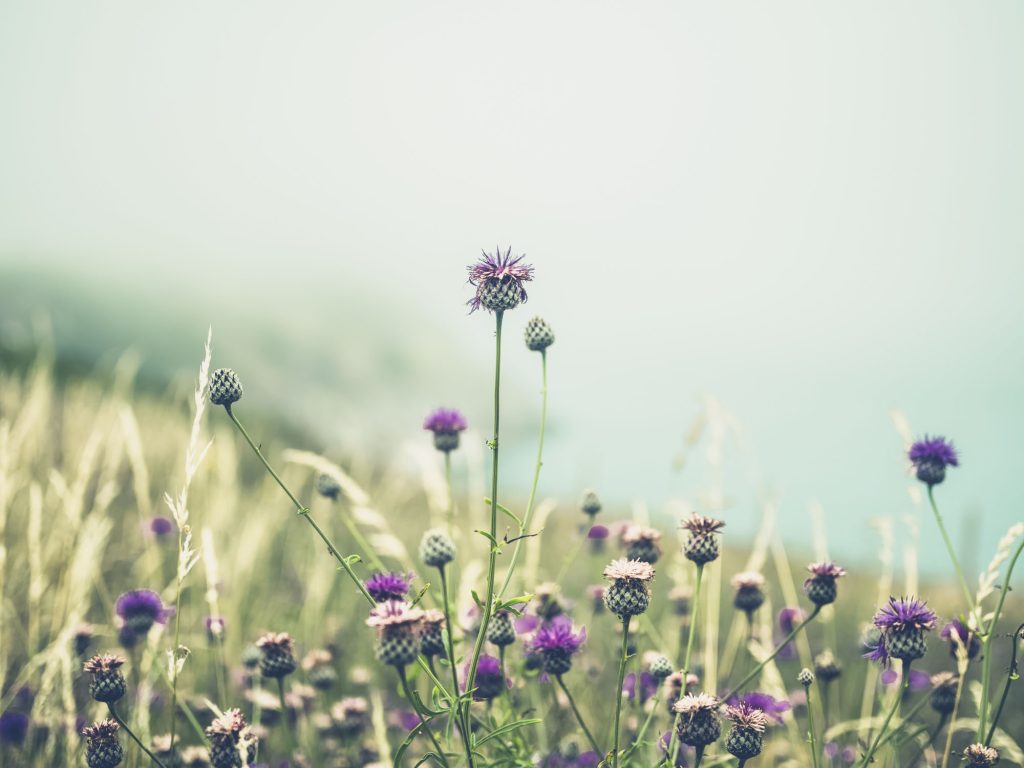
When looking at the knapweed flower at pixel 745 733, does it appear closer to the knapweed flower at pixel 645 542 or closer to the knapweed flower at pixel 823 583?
the knapweed flower at pixel 823 583

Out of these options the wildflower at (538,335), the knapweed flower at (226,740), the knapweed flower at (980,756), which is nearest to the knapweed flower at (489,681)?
the knapweed flower at (226,740)

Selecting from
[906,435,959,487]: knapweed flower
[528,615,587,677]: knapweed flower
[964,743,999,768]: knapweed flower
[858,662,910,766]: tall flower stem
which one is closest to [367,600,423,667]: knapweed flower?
[528,615,587,677]: knapweed flower

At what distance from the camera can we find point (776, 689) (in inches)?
103

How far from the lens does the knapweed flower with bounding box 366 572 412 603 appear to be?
199 cm

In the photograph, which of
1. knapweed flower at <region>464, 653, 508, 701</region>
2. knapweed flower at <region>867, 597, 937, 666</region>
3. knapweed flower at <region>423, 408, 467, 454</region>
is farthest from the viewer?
knapweed flower at <region>423, 408, 467, 454</region>

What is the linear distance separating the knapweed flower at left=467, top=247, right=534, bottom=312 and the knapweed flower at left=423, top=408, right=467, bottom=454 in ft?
2.15

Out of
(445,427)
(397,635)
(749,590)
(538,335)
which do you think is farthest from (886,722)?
(445,427)

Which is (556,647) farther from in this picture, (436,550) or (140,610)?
(140,610)

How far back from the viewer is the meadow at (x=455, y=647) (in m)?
1.94

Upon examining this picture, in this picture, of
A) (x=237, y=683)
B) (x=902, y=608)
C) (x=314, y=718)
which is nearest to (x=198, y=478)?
(x=237, y=683)

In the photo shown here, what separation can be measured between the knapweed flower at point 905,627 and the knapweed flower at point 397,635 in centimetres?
121

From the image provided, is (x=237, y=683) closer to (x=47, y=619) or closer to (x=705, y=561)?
(x=47, y=619)

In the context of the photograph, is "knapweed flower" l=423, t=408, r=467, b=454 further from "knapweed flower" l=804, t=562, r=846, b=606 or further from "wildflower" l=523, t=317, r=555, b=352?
"knapweed flower" l=804, t=562, r=846, b=606

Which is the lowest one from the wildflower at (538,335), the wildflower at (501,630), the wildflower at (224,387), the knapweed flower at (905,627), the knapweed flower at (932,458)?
the wildflower at (501,630)
